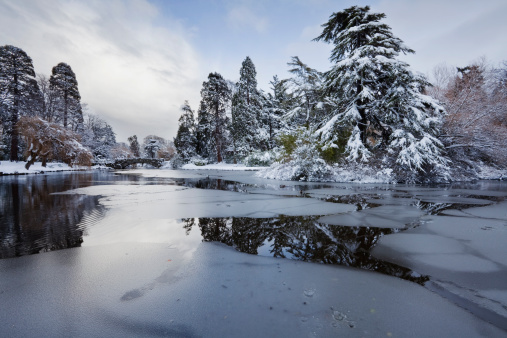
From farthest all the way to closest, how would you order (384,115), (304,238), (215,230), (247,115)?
(247,115)
(384,115)
(215,230)
(304,238)

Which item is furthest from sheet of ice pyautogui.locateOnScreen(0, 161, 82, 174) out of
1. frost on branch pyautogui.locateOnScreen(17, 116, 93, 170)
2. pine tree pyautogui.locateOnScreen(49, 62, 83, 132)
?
pine tree pyautogui.locateOnScreen(49, 62, 83, 132)

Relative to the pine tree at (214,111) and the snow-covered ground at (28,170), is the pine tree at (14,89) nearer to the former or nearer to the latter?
the snow-covered ground at (28,170)

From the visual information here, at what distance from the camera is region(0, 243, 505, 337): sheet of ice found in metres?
1.54

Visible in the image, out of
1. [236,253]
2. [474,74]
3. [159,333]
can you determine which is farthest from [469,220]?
[474,74]

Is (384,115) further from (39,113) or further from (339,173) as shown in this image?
(39,113)

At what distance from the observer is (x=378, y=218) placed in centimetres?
470

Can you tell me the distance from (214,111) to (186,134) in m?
6.75

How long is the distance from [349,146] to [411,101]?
425cm

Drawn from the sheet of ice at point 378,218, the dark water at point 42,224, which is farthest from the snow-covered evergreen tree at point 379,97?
the dark water at point 42,224

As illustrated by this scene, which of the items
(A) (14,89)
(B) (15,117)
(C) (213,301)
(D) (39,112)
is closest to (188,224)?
(C) (213,301)

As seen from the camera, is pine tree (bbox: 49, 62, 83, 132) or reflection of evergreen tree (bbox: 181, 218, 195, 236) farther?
pine tree (bbox: 49, 62, 83, 132)

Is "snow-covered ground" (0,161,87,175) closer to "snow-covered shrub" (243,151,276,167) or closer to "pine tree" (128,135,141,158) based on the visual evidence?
"snow-covered shrub" (243,151,276,167)

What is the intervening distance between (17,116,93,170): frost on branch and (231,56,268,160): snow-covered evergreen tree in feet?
59.1

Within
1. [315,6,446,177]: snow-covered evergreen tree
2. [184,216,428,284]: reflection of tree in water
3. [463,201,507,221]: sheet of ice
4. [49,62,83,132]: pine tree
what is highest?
[49,62,83,132]: pine tree
